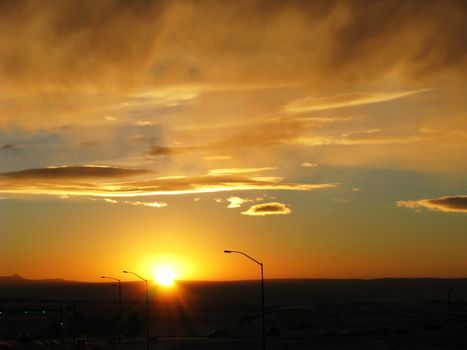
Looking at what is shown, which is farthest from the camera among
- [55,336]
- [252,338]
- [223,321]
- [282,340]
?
[223,321]

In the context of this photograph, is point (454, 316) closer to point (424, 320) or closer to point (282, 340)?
point (424, 320)

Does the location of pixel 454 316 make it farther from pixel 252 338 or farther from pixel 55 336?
pixel 55 336

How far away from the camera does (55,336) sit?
13150 cm

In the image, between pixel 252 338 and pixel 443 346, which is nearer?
pixel 443 346

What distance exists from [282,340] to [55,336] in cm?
4727

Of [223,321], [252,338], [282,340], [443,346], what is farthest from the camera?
[223,321]

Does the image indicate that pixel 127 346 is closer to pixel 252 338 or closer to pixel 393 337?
pixel 252 338

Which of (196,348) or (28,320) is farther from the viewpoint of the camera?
(28,320)

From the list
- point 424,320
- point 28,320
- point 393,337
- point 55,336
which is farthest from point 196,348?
point 28,320

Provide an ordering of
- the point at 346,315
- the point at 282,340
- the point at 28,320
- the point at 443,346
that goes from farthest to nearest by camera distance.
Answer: the point at 28,320 → the point at 346,315 → the point at 282,340 → the point at 443,346

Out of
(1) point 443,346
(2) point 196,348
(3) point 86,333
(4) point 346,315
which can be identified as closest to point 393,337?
(1) point 443,346

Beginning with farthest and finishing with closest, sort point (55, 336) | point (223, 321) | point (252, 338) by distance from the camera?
1. point (223, 321)
2. point (55, 336)
3. point (252, 338)

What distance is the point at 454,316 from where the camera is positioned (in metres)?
139

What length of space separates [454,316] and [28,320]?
314 ft
